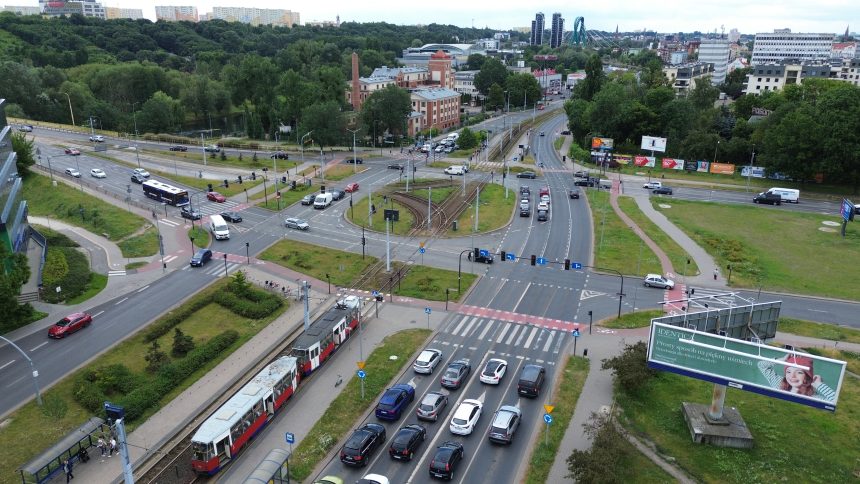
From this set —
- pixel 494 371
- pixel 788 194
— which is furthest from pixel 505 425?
pixel 788 194

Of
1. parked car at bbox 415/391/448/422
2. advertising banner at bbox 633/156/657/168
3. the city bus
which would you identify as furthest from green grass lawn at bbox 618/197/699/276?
the city bus

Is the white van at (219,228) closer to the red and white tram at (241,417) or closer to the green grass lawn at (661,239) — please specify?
the red and white tram at (241,417)

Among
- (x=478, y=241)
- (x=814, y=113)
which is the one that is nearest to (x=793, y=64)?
(x=814, y=113)

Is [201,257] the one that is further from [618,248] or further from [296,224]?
[618,248]

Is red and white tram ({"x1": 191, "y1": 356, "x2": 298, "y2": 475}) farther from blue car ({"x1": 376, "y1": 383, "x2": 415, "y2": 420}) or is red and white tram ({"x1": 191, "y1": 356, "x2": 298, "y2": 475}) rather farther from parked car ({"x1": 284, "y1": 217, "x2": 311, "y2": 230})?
parked car ({"x1": 284, "y1": 217, "x2": 311, "y2": 230})

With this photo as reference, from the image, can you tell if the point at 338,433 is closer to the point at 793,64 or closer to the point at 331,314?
the point at 331,314
